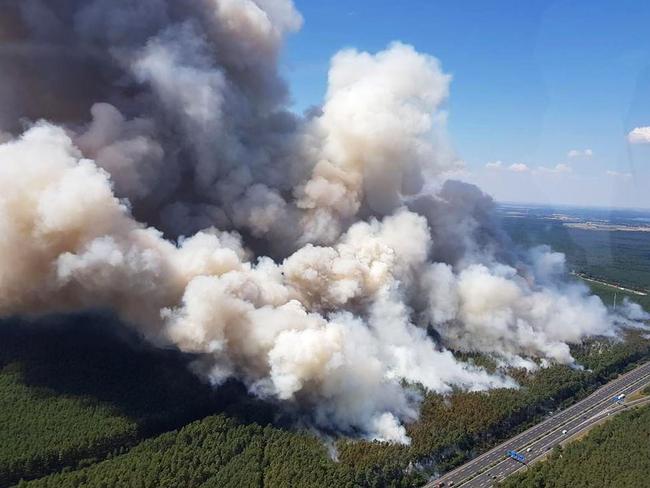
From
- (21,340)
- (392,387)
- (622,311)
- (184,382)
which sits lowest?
(622,311)

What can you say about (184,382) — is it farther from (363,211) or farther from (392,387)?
(363,211)

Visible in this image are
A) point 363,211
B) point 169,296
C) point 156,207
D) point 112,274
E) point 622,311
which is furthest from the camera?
point 622,311

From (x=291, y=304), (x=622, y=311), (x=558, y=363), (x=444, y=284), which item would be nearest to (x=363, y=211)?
(x=444, y=284)

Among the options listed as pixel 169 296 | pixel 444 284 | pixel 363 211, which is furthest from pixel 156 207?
pixel 444 284

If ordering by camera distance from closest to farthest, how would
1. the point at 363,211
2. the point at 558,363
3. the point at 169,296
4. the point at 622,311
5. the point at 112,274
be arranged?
the point at 112,274 → the point at 169,296 → the point at 363,211 → the point at 558,363 → the point at 622,311

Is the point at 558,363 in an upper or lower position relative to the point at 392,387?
lower

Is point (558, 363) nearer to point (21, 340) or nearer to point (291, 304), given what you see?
point (291, 304)

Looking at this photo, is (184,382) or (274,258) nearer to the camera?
(184,382)
